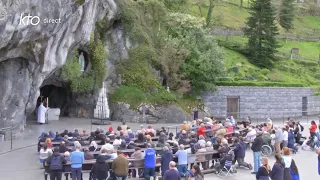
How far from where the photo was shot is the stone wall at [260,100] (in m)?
39.2

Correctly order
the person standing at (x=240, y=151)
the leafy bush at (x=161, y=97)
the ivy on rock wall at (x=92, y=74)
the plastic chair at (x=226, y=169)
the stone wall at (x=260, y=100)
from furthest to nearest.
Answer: the stone wall at (x=260, y=100), the leafy bush at (x=161, y=97), the ivy on rock wall at (x=92, y=74), the person standing at (x=240, y=151), the plastic chair at (x=226, y=169)

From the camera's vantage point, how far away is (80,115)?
34.7 m

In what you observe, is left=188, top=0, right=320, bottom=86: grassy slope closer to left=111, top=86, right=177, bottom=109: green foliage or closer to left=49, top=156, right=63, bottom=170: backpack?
left=111, top=86, right=177, bottom=109: green foliage

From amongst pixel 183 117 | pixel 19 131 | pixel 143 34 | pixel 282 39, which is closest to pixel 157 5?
pixel 143 34

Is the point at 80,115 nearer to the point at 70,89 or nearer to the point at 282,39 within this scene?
the point at 70,89

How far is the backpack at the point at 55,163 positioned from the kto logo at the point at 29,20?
8044 mm

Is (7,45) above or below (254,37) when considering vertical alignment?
below

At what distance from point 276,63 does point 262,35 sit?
3.76m

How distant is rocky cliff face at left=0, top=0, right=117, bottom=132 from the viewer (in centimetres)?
1970

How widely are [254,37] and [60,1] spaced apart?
30.9m

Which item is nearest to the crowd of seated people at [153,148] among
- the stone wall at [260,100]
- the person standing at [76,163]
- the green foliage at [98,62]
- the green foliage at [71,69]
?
the person standing at [76,163]

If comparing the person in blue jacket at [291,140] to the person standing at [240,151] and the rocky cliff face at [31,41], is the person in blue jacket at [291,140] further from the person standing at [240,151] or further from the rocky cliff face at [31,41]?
the rocky cliff face at [31,41]

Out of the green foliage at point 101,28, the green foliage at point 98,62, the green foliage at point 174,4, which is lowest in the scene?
the green foliage at point 98,62

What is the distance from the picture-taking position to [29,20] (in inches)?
800
